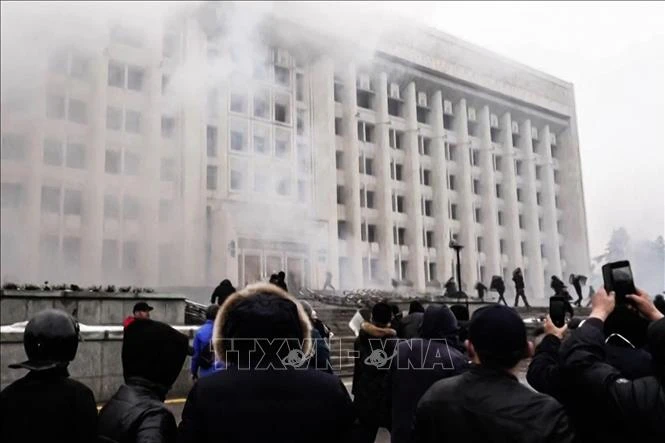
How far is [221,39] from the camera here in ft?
83.6

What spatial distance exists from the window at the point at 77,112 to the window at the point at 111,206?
3032 millimetres

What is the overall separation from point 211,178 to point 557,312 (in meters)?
23.5

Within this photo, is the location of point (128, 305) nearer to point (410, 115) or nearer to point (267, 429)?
point (267, 429)

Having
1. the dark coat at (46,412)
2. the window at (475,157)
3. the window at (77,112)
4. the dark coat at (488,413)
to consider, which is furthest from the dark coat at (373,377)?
the window at (475,157)

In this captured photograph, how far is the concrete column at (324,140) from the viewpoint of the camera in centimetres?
2942

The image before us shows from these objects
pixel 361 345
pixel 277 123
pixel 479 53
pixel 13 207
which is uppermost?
pixel 479 53

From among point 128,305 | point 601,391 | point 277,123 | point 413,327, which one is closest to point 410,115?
point 277,123

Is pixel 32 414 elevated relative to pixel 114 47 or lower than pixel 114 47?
lower

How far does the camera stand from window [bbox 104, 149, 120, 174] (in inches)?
894

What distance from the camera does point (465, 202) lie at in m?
37.0

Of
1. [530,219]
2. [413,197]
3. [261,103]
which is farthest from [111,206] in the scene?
[530,219]

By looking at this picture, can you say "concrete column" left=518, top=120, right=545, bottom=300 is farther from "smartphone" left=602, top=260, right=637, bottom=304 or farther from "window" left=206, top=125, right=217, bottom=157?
"smartphone" left=602, top=260, right=637, bottom=304

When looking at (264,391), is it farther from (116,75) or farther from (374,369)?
(116,75)

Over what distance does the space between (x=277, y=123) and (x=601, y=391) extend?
27.0 m
